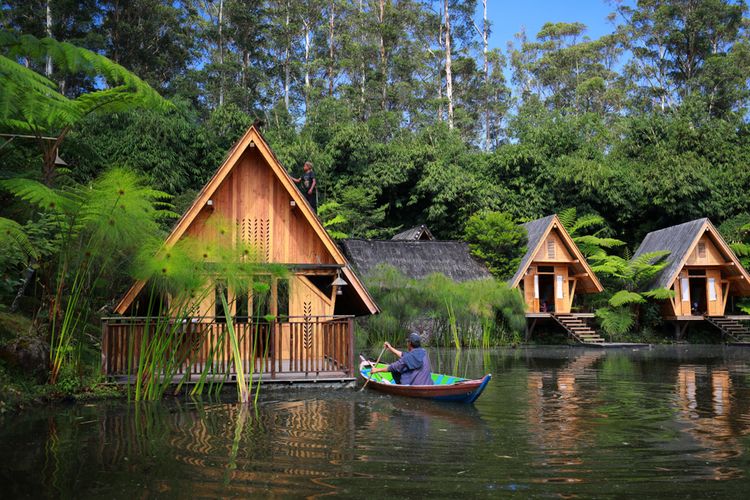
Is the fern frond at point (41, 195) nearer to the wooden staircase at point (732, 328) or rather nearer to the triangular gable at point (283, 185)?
the triangular gable at point (283, 185)

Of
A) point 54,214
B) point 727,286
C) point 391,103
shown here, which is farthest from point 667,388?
point 391,103

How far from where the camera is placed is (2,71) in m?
8.23

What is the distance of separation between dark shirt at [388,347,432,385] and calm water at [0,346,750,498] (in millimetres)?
501

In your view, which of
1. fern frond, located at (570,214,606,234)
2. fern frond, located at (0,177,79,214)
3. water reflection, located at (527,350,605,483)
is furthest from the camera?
fern frond, located at (570,214,606,234)

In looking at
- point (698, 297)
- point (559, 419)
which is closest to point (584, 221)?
point (698, 297)

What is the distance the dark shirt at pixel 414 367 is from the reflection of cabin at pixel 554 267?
17149 millimetres

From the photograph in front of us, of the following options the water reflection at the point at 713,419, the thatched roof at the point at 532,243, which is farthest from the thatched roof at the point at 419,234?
the water reflection at the point at 713,419

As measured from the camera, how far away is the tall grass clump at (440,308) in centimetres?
2452

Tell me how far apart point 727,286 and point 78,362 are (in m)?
29.6

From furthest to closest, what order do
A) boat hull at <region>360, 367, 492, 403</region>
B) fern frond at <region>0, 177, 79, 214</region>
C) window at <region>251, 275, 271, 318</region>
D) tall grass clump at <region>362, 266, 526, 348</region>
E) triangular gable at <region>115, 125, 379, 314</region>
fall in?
1. tall grass clump at <region>362, 266, 526, 348</region>
2. triangular gable at <region>115, 125, 379, 314</region>
3. window at <region>251, 275, 271, 318</region>
4. boat hull at <region>360, 367, 492, 403</region>
5. fern frond at <region>0, 177, 79, 214</region>

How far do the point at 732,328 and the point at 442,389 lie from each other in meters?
24.1

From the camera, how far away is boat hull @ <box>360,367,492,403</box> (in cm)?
1102

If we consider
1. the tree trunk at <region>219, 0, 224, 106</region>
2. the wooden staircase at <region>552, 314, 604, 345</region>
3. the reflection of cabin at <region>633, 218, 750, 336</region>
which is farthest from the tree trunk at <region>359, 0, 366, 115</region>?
the wooden staircase at <region>552, 314, 604, 345</region>

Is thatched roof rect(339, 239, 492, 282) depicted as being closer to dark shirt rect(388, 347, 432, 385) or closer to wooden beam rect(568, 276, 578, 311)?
wooden beam rect(568, 276, 578, 311)
